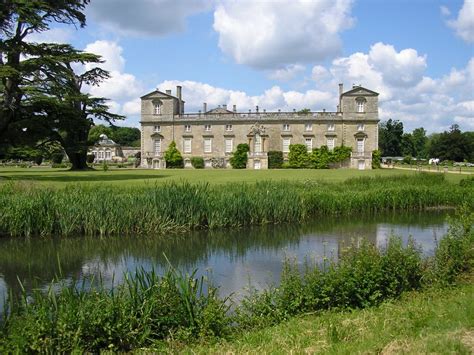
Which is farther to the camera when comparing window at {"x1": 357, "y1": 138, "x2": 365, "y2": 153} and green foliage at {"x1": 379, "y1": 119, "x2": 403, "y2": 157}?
green foliage at {"x1": 379, "y1": 119, "x2": 403, "y2": 157}

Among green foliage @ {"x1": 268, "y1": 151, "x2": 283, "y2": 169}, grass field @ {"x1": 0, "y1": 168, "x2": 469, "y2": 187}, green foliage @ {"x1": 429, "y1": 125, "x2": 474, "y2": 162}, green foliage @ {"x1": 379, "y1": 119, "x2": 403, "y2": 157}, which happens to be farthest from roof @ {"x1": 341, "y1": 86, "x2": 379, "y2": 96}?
green foliage @ {"x1": 379, "y1": 119, "x2": 403, "y2": 157}

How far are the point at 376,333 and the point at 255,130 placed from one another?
40.7m

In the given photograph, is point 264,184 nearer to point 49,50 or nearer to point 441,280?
point 441,280

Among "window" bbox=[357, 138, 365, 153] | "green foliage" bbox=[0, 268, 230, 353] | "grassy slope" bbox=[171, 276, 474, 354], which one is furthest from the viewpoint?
"window" bbox=[357, 138, 365, 153]

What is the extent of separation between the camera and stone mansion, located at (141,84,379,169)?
144 feet

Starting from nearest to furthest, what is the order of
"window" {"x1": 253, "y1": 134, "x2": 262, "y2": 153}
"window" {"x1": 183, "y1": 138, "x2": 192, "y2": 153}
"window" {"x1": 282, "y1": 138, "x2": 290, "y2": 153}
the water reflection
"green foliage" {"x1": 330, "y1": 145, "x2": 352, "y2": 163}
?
1. the water reflection
2. "green foliage" {"x1": 330, "y1": 145, "x2": 352, "y2": 163}
3. "window" {"x1": 253, "y1": 134, "x2": 262, "y2": 153}
4. "window" {"x1": 282, "y1": 138, "x2": 290, "y2": 153}
5. "window" {"x1": 183, "y1": 138, "x2": 192, "y2": 153}

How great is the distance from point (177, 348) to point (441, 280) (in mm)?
3682

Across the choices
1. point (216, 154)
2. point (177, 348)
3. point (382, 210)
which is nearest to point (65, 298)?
point (177, 348)

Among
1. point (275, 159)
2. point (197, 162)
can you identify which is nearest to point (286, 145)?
point (275, 159)

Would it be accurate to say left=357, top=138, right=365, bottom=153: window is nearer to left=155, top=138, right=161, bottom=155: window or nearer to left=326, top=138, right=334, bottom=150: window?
left=326, top=138, right=334, bottom=150: window

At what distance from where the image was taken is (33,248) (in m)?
10.1

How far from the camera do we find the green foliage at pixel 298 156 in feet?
142

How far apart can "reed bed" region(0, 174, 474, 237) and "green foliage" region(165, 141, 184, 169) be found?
98.9ft

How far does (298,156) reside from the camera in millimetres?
43438
